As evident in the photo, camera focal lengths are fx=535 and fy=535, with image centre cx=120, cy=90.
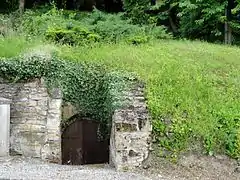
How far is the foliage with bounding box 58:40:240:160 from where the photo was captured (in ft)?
37.6

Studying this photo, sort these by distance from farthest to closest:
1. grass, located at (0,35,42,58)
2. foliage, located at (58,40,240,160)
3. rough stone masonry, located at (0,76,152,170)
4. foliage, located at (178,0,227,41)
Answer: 1. foliage, located at (178,0,227,41)
2. grass, located at (0,35,42,58)
3. rough stone masonry, located at (0,76,152,170)
4. foliage, located at (58,40,240,160)

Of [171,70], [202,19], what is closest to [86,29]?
[171,70]

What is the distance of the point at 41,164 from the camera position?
11.3m

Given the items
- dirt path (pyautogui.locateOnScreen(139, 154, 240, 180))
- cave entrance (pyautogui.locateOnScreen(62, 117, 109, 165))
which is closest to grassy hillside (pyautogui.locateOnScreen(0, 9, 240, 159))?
dirt path (pyautogui.locateOnScreen(139, 154, 240, 180))

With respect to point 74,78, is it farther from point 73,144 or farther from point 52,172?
point 52,172

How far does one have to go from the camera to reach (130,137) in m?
10.8

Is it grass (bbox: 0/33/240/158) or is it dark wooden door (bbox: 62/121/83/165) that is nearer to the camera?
grass (bbox: 0/33/240/158)

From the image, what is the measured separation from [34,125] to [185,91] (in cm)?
360

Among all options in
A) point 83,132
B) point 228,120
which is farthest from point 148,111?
point 83,132

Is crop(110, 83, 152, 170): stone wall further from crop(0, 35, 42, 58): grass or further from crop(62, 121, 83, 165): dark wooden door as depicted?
crop(0, 35, 42, 58): grass

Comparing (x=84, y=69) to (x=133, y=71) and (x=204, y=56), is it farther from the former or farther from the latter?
(x=204, y=56)

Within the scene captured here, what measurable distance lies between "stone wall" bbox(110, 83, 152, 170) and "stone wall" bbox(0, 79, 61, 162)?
1.61 metres

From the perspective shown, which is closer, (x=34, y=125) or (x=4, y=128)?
(x=4, y=128)

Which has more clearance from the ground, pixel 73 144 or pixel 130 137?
pixel 130 137
